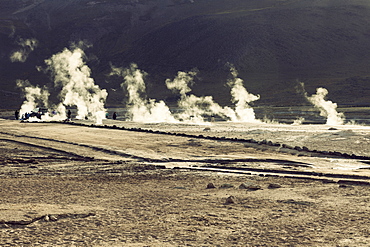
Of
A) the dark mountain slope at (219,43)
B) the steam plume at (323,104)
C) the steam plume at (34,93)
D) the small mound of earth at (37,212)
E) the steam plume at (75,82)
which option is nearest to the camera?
the small mound of earth at (37,212)

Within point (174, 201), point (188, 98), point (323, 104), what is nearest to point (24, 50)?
point (188, 98)

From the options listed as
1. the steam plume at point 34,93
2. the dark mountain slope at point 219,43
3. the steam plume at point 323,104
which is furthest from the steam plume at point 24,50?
the steam plume at point 323,104

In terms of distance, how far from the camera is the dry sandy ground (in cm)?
945

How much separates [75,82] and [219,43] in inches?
1440

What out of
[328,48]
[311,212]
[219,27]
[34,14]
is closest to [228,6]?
[219,27]

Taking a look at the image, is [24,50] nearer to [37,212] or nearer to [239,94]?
[239,94]

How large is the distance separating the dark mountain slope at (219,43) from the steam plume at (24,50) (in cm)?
173

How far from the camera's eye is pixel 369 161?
71.4 feet

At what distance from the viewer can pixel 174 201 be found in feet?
41.7

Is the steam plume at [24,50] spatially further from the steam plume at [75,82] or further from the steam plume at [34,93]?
the steam plume at [34,93]

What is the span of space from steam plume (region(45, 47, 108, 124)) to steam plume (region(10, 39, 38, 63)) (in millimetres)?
8617

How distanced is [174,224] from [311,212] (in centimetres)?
302

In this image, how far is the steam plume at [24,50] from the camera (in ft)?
508

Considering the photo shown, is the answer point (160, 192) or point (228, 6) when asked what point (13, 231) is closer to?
point (160, 192)
